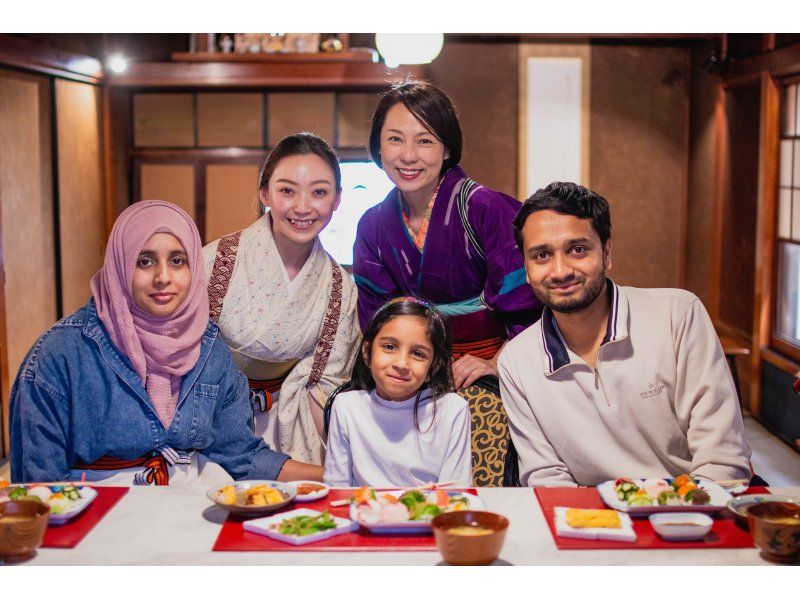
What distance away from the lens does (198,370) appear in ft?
7.32

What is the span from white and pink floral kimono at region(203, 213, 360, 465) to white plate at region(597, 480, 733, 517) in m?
1.07

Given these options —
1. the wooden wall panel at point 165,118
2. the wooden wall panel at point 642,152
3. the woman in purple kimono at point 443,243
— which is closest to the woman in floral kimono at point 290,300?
the woman in purple kimono at point 443,243

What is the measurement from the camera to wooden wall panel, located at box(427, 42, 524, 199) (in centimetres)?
679

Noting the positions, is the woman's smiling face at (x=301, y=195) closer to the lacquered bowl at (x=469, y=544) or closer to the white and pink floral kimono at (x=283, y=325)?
the white and pink floral kimono at (x=283, y=325)

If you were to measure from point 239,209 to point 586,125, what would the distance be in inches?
105

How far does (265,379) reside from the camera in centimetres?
277

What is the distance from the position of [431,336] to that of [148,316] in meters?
0.70

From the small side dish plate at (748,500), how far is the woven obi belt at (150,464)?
1.26 metres

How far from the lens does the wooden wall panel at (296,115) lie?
6402mm

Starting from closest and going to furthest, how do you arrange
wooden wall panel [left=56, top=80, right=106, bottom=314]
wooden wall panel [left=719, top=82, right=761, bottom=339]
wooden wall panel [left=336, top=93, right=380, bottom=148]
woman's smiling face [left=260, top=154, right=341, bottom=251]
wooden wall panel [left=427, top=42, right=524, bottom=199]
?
woman's smiling face [left=260, top=154, right=341, bottom=251], wooden wall panel [left=56, top=80, right=106, bottom=314], wooden wall panel [left=719, top=82, right=761, bottom=339], wooden wall panel [left=336, top=93, right=380, bottom=148], wooden wall panel [left=427, top=42, right=524, bottom=199]

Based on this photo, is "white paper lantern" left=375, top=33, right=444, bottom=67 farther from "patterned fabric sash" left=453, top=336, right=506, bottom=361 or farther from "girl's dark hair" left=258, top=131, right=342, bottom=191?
"patterned fabric sash" left=453, top=336, right=506, bottom=361

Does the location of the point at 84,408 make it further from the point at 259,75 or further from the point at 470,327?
the point at 259,75

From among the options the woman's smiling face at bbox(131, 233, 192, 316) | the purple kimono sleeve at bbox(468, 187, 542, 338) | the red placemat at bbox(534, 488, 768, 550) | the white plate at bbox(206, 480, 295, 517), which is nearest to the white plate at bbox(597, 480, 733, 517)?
the red placemat at bbox(534, 488, 768, 550)

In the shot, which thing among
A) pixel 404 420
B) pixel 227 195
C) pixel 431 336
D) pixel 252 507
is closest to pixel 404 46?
pixel 227 195
